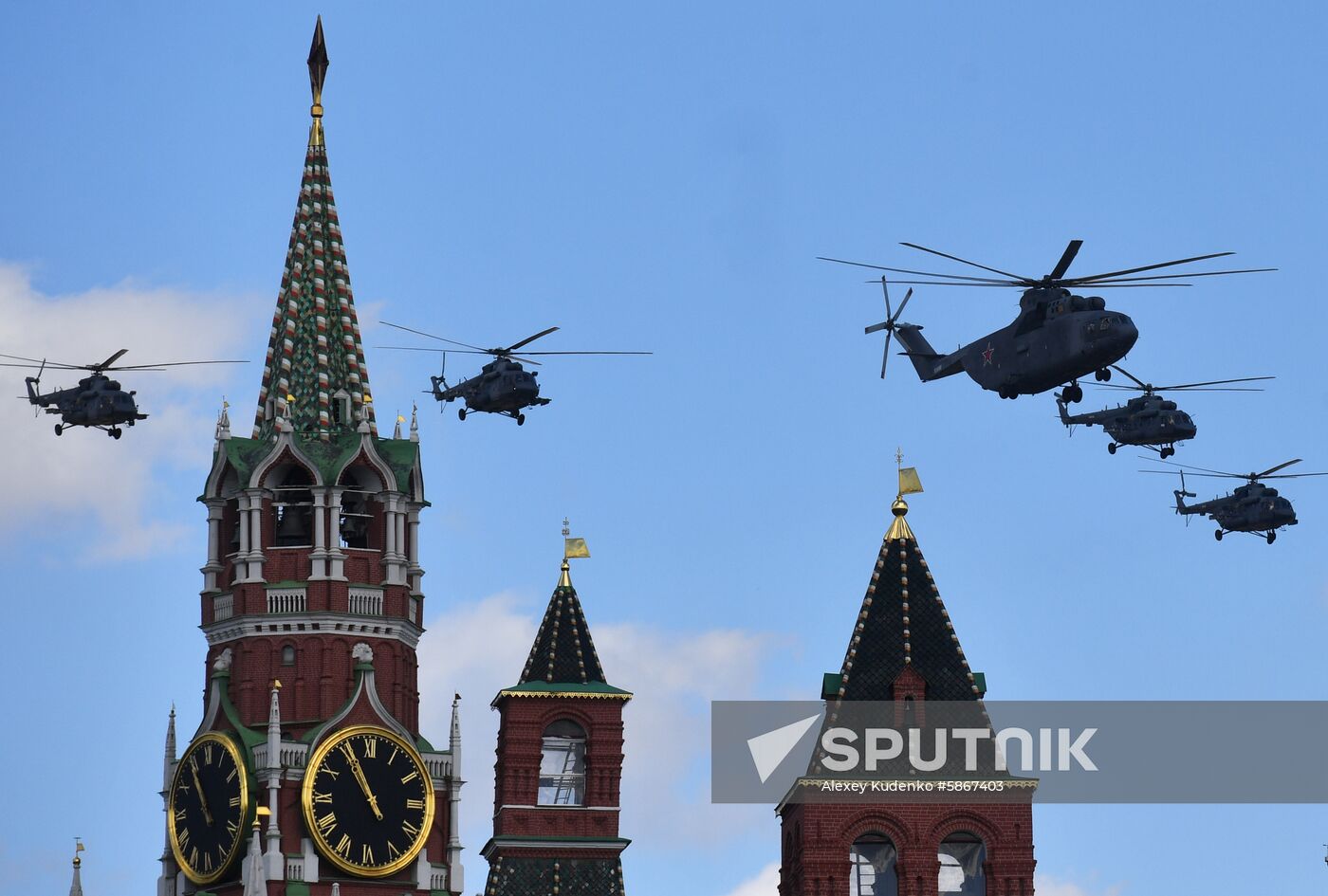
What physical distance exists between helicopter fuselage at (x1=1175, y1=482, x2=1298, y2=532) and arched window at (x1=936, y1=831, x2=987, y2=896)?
30469mm

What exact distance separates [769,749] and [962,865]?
9.76m

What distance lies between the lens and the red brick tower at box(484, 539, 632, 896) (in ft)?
542

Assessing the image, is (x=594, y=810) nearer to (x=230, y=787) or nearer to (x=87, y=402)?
(x=230, y=787)

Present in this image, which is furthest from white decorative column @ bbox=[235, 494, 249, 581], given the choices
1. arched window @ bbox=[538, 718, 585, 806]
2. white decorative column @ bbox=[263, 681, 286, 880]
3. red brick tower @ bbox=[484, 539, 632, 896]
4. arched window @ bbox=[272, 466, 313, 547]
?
arched window @ bbox=[538, 718, 585, 806]

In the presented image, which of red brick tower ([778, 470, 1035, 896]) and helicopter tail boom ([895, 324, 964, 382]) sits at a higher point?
helicopter tail boom ([895, 324, 964, 382])

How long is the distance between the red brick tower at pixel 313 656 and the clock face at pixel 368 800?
0.05m

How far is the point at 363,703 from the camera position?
529 feet

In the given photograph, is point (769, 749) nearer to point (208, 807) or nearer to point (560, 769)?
point (560, 769)

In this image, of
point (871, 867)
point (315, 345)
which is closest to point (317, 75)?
point (315, 345)

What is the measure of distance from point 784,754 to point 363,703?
19.0 meters

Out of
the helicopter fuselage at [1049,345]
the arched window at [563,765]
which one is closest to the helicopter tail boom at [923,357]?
the helicopter fuselage at [1049,345]

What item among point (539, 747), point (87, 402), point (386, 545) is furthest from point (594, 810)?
point (87, 402)

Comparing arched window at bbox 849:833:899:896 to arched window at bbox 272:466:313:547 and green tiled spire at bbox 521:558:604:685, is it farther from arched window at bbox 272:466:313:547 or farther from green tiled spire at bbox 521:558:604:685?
arched window at bbox 272:466:313:547

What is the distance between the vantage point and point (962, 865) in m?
166
